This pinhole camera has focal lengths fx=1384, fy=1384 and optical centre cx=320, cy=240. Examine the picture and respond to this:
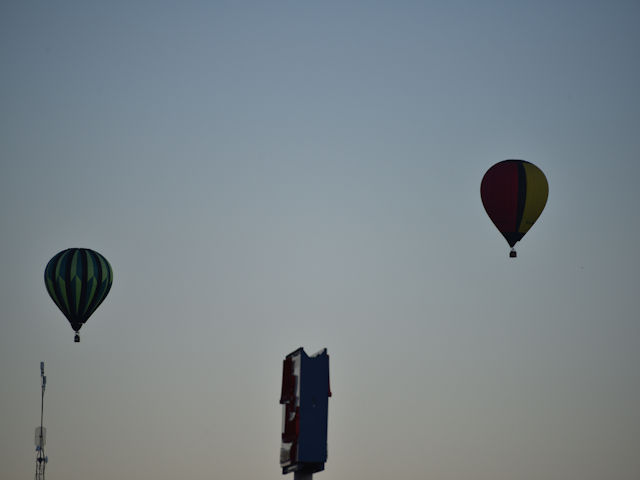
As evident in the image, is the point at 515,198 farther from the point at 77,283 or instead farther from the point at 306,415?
the point at 306,415

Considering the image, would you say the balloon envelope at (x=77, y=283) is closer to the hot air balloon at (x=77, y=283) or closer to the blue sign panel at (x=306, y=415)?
the hot air balloon at (x=77, y=283)

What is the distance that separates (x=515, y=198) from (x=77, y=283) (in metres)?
25.4

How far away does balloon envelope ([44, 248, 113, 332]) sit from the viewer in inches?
3098

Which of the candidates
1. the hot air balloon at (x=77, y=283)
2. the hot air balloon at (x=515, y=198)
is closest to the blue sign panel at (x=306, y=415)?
the hot air balloon at (x=515, y=198)

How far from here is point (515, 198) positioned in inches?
2849

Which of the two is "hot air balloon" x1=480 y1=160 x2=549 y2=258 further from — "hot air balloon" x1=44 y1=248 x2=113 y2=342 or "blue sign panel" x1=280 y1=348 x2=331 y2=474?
"blue sign panel" x1=280 y1=348 x2=331 y2=474

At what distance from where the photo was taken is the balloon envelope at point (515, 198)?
72375mm

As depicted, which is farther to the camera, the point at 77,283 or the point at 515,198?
the point at 77,283

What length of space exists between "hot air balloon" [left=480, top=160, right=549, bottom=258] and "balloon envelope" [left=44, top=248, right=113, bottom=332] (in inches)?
909

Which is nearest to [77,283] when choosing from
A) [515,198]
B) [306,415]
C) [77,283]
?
[77,283]

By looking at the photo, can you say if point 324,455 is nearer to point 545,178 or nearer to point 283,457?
point 283,457

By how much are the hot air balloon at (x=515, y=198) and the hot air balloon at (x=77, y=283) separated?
23.1 meters

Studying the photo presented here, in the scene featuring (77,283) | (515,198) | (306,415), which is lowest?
(306,415)

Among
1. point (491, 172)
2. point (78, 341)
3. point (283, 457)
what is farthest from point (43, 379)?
point (283, 457)
